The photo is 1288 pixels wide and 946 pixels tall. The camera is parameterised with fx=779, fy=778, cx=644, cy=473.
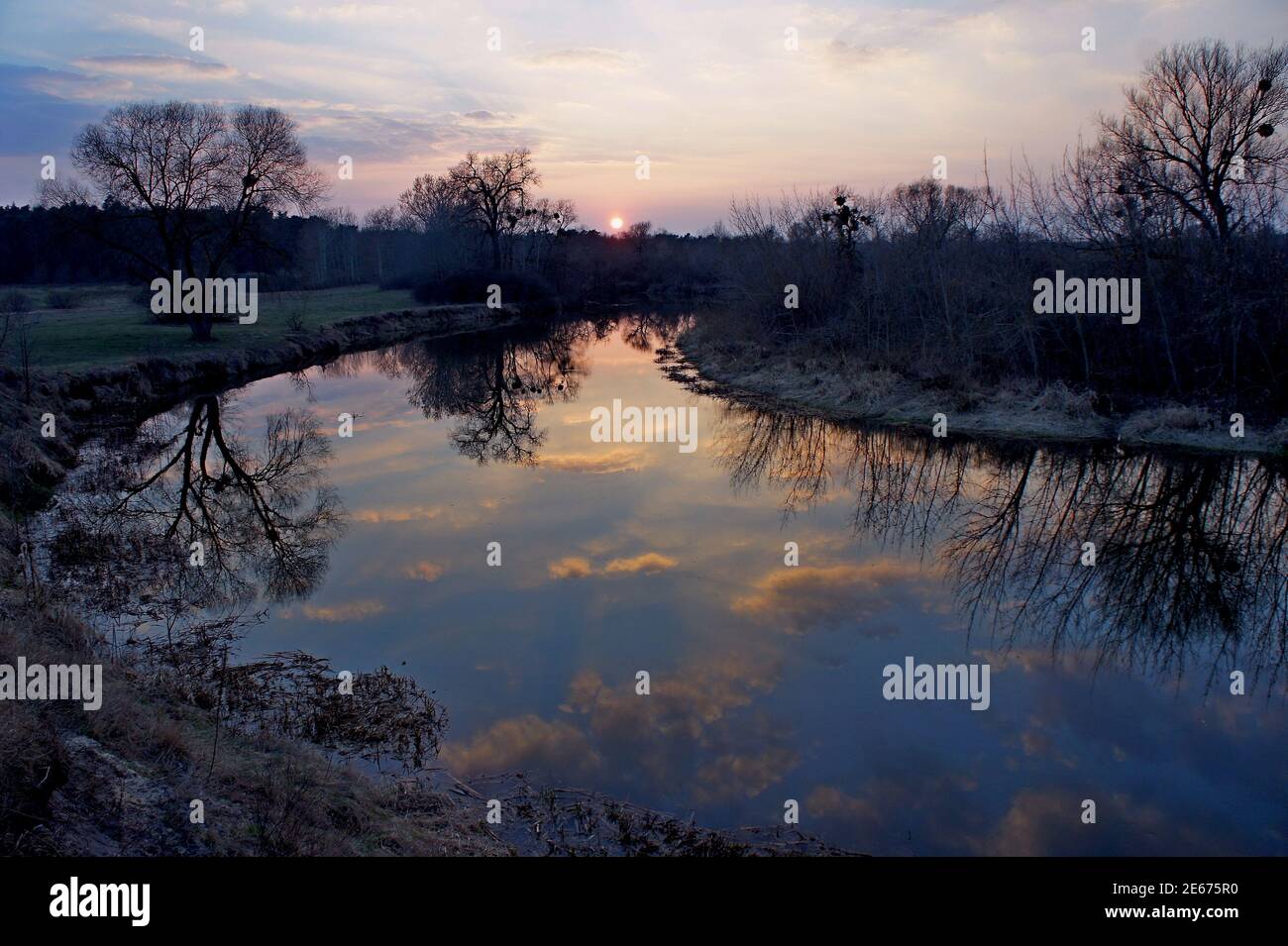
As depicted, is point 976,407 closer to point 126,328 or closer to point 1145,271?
point 1145,271

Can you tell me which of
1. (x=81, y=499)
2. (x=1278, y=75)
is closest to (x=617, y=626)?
(x=81, y=499)

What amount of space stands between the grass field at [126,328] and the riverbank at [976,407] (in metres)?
20.4

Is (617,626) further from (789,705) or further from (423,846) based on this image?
(423,846)

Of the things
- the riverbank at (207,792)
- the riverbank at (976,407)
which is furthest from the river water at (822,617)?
the riverbank at (976,407)

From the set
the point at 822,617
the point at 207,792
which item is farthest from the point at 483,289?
the point at 207,792

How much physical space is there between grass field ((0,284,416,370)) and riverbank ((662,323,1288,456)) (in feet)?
66.9

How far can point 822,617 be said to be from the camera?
33.7 feet

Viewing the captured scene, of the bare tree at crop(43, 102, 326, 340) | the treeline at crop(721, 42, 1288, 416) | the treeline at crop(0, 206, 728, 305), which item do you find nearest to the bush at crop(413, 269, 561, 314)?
the treeline at crop(0, 206, 728, 305)

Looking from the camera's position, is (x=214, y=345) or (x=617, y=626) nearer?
(x=617, y=626)

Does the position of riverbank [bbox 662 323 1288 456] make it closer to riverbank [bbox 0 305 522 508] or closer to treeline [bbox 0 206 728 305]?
riverbank [bbox 0 305 522 508]

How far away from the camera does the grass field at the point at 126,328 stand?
27.3 m
